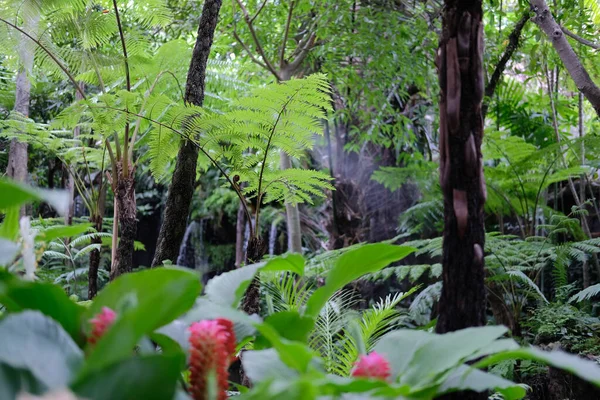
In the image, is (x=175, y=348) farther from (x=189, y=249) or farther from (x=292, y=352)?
(x=189, y=249)

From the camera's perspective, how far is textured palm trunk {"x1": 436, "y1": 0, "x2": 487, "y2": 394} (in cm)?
81

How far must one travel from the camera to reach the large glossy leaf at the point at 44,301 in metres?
0.59

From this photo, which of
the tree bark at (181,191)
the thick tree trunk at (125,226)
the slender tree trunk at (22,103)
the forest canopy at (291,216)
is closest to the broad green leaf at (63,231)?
the forest canopy at (291,216)

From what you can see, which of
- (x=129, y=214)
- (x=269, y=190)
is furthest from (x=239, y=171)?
(x=129, y=214)

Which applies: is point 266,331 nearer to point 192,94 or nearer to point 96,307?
point 96,307

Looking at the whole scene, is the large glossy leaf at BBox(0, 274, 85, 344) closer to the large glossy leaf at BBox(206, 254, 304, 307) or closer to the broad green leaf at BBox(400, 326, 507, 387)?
the large glossy leaf at BBox(206, 254, 304, 307)

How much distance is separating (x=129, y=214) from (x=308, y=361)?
1.96 m

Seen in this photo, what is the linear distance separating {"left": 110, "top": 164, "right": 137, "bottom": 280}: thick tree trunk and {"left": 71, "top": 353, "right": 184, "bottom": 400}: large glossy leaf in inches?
74.6

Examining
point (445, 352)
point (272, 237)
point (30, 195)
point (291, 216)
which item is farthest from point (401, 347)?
point (272, 237)

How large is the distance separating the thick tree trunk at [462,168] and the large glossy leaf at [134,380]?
0.49 m

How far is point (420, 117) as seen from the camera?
4.70m

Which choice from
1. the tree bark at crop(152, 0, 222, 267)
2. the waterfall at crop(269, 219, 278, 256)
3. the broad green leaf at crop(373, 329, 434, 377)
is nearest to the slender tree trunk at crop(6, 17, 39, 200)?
the tree bark at crop(152, 0, 222, 267)

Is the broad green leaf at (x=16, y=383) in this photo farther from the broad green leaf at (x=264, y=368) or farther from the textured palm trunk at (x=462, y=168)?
the textured palm trunk at (x=462, y=168)

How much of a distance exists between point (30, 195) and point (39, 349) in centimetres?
16
